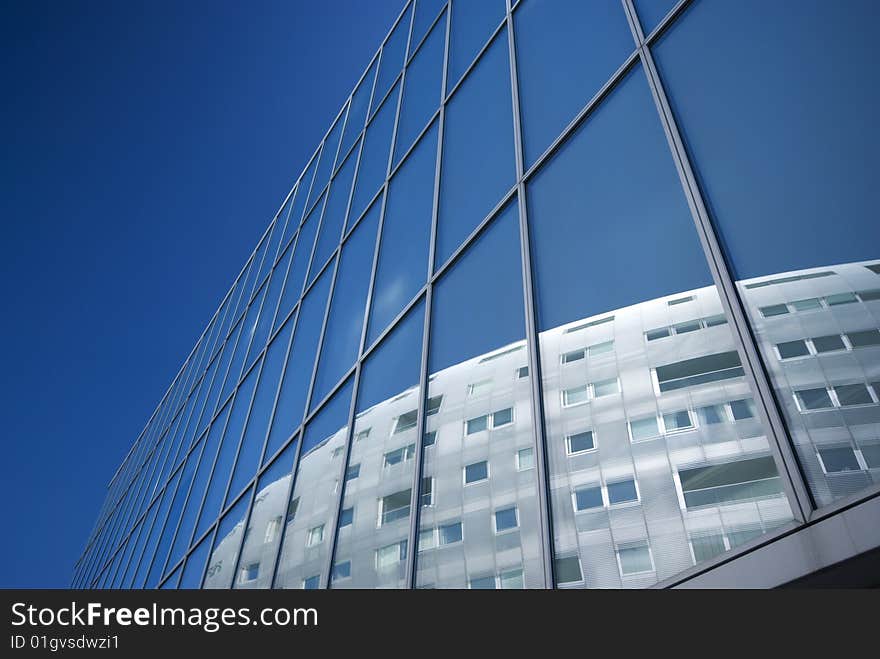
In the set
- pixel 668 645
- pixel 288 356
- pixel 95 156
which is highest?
pixel 95 156

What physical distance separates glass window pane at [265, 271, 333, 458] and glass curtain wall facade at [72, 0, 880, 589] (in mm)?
431

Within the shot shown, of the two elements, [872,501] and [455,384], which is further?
[455,384]

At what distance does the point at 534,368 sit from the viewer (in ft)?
16.2

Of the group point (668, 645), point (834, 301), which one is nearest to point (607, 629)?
point (668, 645)

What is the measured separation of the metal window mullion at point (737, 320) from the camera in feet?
9.32

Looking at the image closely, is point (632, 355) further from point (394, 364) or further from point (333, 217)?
point (333, 217)

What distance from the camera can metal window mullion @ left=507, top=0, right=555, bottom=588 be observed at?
4.08m

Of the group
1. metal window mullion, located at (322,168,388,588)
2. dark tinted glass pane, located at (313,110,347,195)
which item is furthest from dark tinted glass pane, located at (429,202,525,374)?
dark tinted glass pane, located at (313,110,347,195)

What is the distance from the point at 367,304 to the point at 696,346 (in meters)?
6.34

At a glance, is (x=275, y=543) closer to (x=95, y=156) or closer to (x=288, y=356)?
(x=288, y=356)

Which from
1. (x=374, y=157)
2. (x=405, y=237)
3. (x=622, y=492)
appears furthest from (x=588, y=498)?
(x=374, y=157)

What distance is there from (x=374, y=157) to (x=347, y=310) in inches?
145

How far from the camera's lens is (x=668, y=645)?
2678mm

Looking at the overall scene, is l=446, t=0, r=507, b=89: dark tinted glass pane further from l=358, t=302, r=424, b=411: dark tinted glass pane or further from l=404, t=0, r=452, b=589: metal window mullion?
l=358, t=302, r=424, b=411: dark tinted glass pane
